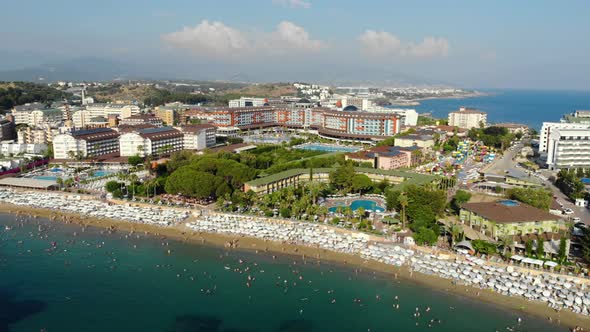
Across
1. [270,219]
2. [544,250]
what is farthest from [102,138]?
[544,250]

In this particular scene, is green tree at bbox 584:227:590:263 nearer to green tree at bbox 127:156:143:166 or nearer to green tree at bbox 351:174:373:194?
green tree at bbox 351:174:373:194

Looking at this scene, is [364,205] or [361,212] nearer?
[361,212]

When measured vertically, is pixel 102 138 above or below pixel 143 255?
above

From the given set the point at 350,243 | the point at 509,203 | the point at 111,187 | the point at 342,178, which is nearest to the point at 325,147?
the point at 342,178

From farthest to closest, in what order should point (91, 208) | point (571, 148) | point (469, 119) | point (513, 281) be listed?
point (469, 119) → point (571, 148) → point (91, 208) → point (513, 281)

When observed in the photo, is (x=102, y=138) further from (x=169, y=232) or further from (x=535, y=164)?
(x=535, y=164)

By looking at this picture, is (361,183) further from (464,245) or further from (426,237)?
(464,245)
